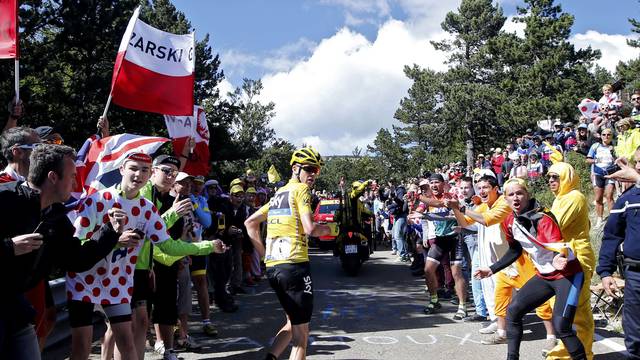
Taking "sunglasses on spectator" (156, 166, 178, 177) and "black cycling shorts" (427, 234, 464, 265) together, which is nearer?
"sunglasses on spectator" (156, 166, 178, 177)

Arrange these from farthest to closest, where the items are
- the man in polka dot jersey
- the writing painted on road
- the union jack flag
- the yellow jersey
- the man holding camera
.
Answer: the writing painted on road < the union jack flag < the yellow jersey < the man in polka dot jersey < the man holding camera

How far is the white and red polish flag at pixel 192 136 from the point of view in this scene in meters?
8.04

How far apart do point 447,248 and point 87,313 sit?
564cm

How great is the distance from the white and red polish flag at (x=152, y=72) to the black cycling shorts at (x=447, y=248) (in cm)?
413

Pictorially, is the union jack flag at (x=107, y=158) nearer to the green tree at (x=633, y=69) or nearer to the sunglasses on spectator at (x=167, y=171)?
the sunglasses on spectator at (x=167, y=171)

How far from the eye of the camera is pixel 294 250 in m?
4.68

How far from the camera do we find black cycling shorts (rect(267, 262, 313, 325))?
14.9 ft

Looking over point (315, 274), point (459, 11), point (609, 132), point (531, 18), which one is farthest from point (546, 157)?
point (459, 11)

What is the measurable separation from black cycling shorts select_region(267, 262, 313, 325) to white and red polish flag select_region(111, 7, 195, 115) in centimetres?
327

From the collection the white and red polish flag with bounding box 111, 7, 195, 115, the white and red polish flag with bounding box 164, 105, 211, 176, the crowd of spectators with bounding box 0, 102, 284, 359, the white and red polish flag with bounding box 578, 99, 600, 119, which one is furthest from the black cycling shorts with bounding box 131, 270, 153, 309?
the white and red polish flag with bounding box 578, 99, 600, 119

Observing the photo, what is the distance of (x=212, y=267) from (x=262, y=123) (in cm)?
6236

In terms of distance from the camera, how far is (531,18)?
127 ft

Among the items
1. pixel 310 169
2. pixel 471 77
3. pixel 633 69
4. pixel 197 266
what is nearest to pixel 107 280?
pixel 310 169

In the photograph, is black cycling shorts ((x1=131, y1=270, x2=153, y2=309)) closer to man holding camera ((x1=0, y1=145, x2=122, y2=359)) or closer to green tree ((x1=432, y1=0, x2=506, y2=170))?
man holding camera ((x1=0, y1=145, x2=122, y2=359))
